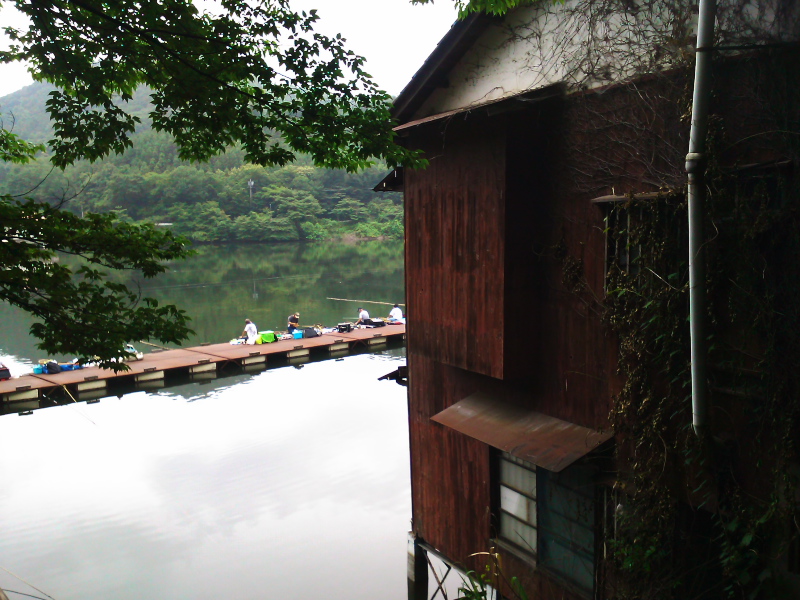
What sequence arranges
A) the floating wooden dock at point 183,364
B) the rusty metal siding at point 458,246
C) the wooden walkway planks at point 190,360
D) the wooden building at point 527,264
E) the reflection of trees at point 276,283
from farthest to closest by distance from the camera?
the reflection of trees at point 276,283 → the wooden walkway planks at point 190,360 → the floating wooden dock at point 183,364 → the rusty metal siding at point 458,246 → the wooden building at point 527,264

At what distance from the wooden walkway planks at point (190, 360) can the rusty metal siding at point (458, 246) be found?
535 inches

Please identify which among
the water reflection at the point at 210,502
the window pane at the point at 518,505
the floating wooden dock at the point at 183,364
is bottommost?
the water reflection at the point at 210,502

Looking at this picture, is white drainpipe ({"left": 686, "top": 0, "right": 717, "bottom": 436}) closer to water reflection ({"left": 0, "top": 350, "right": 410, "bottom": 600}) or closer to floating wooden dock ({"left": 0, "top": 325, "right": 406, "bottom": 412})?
water reflection ({"left": 0, "top": 350, "right": 410, "bottom": 600})

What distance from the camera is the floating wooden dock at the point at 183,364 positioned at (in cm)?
2030

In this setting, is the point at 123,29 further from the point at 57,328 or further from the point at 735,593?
the point at 735,593

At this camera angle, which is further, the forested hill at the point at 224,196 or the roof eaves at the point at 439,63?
the forested hill at the point at 224,196

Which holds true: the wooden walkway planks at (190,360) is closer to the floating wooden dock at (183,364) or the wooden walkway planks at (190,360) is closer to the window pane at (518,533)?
the floating wooden dock at (183,364)

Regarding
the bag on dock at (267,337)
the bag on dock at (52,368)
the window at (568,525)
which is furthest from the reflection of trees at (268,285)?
the window at (568,525)

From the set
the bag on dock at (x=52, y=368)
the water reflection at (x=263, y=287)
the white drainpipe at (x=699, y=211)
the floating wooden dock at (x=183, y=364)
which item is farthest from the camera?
the water reflection at (x=263, y=287)

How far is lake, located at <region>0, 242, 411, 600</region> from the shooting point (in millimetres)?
11773

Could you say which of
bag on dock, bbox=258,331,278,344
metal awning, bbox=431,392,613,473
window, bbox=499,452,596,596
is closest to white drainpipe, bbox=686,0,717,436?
metal awning, bbox=431,392,613,473

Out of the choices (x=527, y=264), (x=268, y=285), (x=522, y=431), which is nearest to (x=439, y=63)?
(x=527, y=264)

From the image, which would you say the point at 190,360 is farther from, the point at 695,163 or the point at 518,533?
the point at 695,163

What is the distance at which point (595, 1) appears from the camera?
5945 mm
